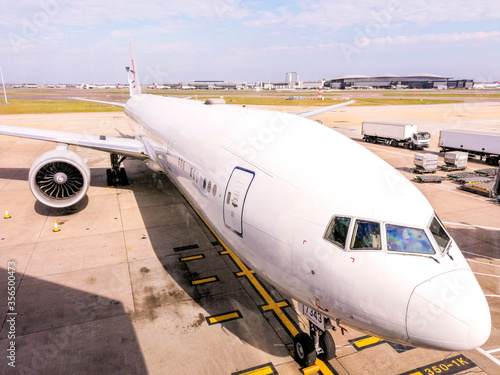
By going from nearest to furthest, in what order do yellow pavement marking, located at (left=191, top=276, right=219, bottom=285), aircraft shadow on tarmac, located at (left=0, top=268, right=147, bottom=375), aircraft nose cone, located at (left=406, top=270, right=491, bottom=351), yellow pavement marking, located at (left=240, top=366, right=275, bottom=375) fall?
aircraft nose cone, located at (left=406, top=270, right=491, bottom=351)
yellow pavement marking, located at (left=240, top=366, right=275, bottom=375)
aircraft shadow on tarmac, located at (left=0, top=268, right=147, bottom=375)
yellow pavement marking, located at (left=191, top=276, right=219, bottom=285)

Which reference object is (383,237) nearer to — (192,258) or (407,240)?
(407,240)

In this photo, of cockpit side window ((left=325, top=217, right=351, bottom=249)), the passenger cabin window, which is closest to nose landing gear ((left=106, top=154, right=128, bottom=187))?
cockpit side window ((left=325, top=217, right=351, bottom=249))

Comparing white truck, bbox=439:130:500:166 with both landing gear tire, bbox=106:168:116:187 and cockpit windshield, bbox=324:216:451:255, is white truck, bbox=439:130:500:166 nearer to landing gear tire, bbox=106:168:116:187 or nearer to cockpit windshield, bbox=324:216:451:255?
cockpit windshield, bbox=324:216:451:255

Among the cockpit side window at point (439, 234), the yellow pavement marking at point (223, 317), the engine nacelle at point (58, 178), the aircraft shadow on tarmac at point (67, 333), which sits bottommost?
the yellow pavement marking at point (223, 317)

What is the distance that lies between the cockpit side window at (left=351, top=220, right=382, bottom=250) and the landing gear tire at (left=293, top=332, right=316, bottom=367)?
3564mm

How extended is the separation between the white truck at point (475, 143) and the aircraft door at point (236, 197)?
1173 inches

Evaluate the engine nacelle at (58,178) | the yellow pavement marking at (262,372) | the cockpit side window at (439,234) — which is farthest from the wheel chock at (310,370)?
the engine nacelle at (58,178)

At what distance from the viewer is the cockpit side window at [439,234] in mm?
5891

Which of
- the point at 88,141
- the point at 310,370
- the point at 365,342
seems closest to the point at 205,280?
the point at 310,370

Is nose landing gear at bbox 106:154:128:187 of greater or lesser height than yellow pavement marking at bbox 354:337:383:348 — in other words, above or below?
above

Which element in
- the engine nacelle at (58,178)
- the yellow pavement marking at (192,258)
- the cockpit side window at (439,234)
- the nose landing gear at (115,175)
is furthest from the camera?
the nose landing gear at (115,175)

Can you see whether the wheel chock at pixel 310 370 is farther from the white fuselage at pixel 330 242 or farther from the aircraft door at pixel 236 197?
the aircraft door at pixel 236 197

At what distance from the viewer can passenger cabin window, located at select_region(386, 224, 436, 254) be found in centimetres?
566

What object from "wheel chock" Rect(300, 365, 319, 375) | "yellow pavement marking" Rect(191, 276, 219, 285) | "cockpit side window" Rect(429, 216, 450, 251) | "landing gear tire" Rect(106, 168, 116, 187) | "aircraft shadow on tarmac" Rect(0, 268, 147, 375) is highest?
"cockpit side window" Rect(429, 216, 450, 251)
